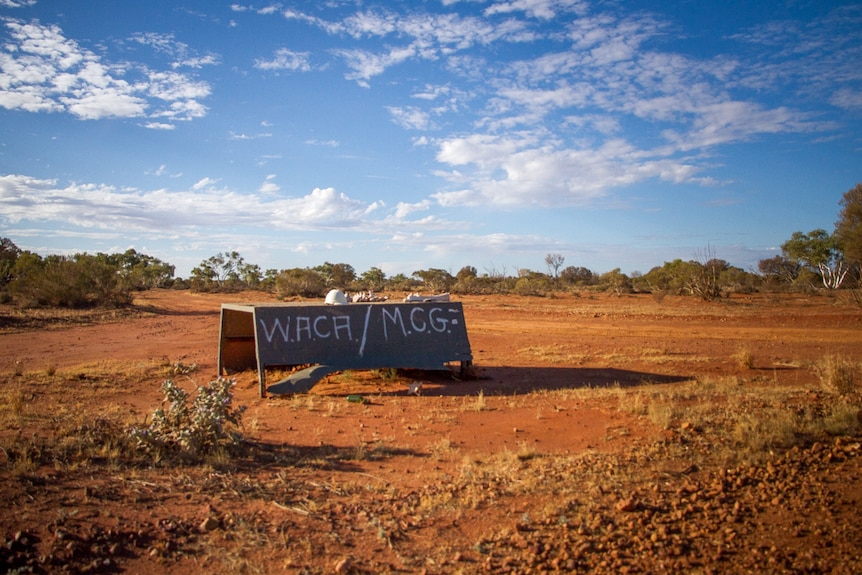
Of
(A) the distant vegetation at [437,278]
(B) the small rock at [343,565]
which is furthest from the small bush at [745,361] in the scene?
(A) the distant vegetation at [437,278]

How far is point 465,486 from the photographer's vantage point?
205 inches

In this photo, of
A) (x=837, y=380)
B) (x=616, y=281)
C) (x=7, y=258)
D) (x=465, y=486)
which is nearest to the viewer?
(x=465, y=486)

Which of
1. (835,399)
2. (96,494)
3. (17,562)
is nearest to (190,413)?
(96,494)

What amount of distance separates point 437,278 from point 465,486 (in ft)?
163

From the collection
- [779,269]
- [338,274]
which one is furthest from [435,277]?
[779,269]

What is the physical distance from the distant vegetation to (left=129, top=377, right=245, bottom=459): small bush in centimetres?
2491

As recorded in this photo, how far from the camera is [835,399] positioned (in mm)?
7898

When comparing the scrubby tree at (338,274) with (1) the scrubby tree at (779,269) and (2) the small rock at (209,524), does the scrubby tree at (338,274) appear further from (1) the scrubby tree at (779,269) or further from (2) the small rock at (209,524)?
(2) the small rock at (209,524)

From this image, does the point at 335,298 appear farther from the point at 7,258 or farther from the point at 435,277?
the point at 435,277

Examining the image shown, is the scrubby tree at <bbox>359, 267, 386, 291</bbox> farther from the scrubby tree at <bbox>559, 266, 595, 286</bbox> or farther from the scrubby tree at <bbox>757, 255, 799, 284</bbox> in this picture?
the scrubby tree at <bbox>757, 255, 799, 284</bbox>


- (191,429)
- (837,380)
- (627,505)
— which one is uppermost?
(837,380)

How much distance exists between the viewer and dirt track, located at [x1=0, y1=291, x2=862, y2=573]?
3.95 meters

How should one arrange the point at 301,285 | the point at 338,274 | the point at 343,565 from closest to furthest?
the point at 343,565
the point at 301,285
the point at 338,274

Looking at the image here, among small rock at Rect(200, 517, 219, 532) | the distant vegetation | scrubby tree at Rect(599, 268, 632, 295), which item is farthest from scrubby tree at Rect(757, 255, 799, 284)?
small rock at Rect(200, 517, 219, 532)
